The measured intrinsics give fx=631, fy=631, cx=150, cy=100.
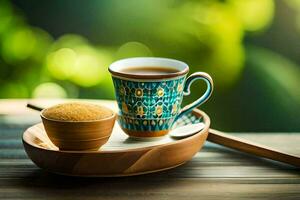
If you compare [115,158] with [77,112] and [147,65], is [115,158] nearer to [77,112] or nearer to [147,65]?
[77,112]

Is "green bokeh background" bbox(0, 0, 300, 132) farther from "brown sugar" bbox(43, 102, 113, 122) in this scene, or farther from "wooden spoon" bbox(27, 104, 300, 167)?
"brown sugar" bbox(43, 102, 113, 122)

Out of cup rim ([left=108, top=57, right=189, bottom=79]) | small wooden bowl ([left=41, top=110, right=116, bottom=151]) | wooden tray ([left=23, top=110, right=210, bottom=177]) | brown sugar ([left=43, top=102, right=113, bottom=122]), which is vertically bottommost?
wooden tray ([left=23, top=110, right=210, bottom=177])

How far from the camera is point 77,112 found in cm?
99

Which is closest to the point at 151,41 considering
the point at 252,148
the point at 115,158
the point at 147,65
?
the point at 147,65

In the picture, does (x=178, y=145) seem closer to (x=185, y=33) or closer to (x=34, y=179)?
(x=34, y=179)

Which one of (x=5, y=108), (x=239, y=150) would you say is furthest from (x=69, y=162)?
(x=5, y=108)

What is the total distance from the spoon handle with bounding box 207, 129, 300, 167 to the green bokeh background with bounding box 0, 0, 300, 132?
19.6 inches

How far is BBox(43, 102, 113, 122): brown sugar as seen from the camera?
982 mm

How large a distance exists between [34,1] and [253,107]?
639mm

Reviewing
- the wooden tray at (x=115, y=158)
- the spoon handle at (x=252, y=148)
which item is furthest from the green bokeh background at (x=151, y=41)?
the wooden tray at (x=115, y=158)

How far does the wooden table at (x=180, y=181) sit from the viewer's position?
0.94m

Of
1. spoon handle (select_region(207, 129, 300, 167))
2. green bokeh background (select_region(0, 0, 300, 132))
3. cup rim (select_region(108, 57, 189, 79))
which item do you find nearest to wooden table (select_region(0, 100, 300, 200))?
spoon handle (select_region(207, 129, 300, 167))

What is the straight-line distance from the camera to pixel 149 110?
1.06m

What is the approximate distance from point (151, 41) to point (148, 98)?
24.0 inches
